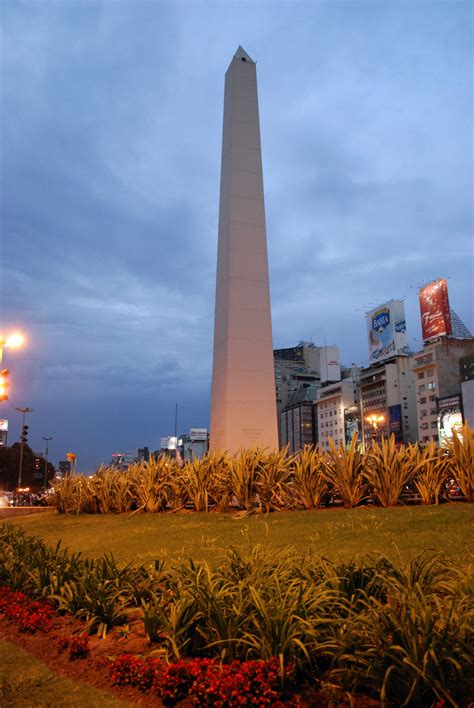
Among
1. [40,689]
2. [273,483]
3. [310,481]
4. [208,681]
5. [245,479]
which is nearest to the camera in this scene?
[208,681]

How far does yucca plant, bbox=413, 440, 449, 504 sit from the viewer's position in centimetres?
905

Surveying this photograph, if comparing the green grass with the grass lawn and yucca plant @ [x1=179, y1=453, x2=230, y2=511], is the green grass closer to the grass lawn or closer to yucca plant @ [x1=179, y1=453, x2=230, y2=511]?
the grass lawn

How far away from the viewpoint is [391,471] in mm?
9188

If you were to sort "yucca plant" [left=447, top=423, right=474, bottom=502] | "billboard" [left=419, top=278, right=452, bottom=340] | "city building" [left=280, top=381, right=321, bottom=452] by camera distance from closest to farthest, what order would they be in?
"yucca plant" [left=447, top=423, right=474, bottom=502] → "billboard" [left=419, top=278, right=452, bottom=340] → "city building" [left=280, top=381, right=321, bottom=452]

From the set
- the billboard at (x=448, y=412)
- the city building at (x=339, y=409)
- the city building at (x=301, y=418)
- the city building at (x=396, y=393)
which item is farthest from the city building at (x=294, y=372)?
the billboard at (x=448, y=412)

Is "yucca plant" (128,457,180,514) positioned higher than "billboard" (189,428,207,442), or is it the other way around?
"billboard" (189,428,207,442)

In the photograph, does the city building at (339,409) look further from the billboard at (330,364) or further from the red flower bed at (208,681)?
the red flower bed at (208,681)

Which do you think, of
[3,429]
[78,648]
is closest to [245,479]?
[78,648]

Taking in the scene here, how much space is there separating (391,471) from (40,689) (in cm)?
672

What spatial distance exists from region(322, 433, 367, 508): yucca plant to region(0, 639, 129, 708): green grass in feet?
20.0

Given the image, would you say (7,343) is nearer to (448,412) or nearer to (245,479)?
(245,479)

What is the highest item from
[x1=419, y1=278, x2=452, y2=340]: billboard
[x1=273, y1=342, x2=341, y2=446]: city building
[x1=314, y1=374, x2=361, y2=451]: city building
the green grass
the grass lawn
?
[x1=273, y1=342, x2=341, y2=446]: city building

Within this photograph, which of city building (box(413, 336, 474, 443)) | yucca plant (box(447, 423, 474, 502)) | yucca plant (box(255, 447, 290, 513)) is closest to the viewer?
yucca plant (box(447, 423, 474, 502))

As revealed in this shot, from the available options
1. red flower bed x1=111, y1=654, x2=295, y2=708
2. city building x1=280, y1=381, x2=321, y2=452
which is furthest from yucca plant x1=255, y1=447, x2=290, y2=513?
city building x1=280, y1=381, x2=321, y2=452
